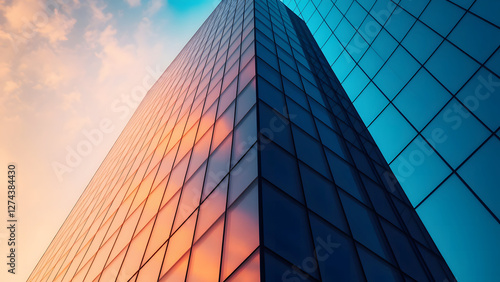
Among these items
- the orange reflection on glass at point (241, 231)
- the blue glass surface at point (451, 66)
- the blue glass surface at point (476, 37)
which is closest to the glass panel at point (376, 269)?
the orange reflection on glass at point (241, 231)

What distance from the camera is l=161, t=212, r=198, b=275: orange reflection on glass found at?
8859 mm

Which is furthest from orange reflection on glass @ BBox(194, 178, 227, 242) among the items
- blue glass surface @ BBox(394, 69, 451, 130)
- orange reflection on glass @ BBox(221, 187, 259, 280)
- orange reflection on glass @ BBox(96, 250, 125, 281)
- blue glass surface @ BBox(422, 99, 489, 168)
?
blue glass surface @ BBox(394, 69, 451, 130)

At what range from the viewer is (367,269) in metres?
7.98

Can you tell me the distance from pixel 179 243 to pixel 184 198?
1.96 metres

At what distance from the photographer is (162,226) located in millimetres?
10969

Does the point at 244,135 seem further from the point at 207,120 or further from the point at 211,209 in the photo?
the point at 207,120

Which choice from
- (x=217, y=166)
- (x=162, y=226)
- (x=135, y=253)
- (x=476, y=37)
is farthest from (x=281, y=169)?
(x=476, y=37)

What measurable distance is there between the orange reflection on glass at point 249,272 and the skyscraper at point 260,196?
1.0 inches

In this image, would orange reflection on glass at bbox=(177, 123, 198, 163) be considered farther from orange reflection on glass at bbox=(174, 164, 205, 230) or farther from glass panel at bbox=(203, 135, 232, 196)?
glass panel at bbox=(203, 135, 232, 196)

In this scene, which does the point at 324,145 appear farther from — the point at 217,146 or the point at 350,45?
the point at 350,45

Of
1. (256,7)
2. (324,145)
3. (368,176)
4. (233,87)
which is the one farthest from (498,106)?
(256,7)

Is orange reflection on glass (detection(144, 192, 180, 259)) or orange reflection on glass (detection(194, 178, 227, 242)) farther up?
orange reflection on glass (detection(194, 178, 227, 242))

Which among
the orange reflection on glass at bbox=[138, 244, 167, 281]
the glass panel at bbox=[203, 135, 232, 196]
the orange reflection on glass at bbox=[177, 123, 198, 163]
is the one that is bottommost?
the orange reflection on glass at bbox=[138, 244, 167, 281]

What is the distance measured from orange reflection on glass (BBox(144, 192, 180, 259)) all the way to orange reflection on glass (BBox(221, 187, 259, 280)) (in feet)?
12.0
